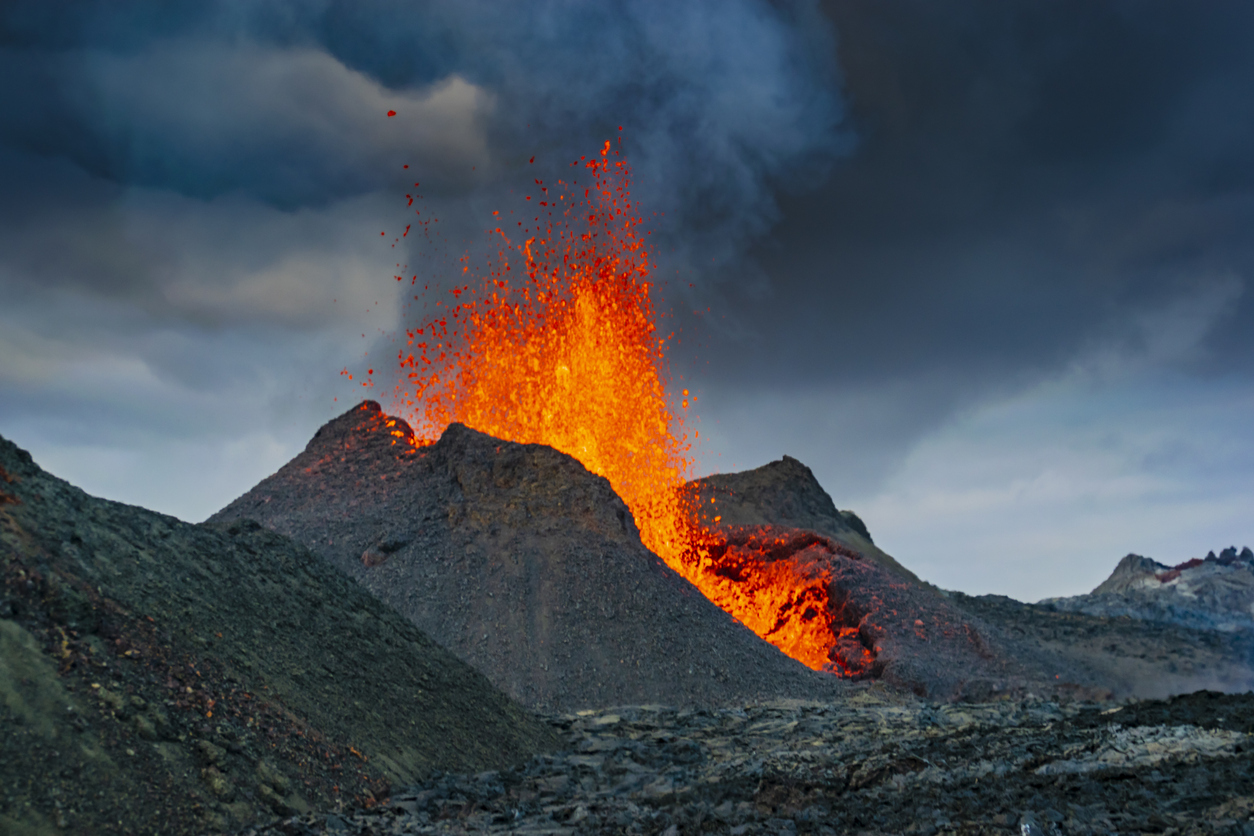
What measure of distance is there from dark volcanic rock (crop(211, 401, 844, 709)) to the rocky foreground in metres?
3.27

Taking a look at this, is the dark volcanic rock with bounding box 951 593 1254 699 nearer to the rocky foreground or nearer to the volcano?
the volcano

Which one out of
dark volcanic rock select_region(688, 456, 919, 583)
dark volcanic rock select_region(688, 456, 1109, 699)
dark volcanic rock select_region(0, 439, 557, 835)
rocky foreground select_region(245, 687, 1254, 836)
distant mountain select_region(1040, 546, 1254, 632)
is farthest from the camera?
distant mountain select_region(1040, 546, 1254, 632)

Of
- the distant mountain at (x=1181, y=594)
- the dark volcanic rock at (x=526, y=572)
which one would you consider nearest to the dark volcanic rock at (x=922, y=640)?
the dark volcanic rock at (x=526, y=572)

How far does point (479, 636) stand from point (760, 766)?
8.42 metres

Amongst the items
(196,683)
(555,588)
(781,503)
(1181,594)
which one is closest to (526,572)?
(555,588)

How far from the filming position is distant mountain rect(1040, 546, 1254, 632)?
41750 mm

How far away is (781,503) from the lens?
41906 millimetres

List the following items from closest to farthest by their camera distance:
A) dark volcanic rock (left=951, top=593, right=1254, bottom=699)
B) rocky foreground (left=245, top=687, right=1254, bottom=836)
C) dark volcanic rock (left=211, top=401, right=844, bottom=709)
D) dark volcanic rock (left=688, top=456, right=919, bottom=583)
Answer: rocky foreground (left=245, top=687, right=1254, bottom=836) < dark volcanic rock (left=211, top=401, right=844, bottom=709) < dark volcanic rock (left=951, top=593, right=1254, bottom=699) < dark volcanic rock (left=688, top=456, right=919, bottom=583)

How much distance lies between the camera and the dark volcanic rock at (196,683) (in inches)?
274

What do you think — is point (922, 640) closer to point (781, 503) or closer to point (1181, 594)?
point (781, 503)

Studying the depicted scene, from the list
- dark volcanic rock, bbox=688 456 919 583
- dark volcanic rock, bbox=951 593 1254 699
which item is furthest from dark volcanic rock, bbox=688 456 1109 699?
dark volcanic rock, bbox=688 456 919 583

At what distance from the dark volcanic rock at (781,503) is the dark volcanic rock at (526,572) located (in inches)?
603

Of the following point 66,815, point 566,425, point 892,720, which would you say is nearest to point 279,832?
point 66,815

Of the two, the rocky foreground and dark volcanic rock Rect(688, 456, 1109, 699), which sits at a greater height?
dark volcanic rock Rect(688, 456, 1109, 699)
